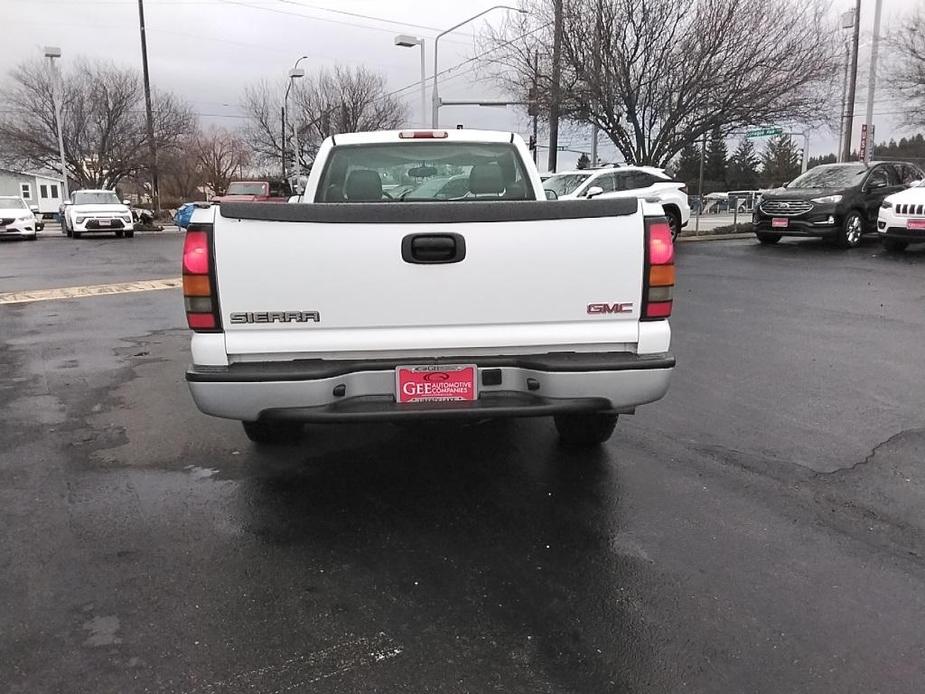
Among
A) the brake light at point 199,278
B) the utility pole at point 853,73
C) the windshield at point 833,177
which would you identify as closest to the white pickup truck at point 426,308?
the brake light at point 199,278

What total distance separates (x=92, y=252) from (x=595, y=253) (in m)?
18.3

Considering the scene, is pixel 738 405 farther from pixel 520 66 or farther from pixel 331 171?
pixel 520 66

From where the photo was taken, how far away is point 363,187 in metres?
4.86

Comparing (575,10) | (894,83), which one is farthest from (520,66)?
(894,83)

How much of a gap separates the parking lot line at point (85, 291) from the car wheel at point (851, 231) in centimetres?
1302

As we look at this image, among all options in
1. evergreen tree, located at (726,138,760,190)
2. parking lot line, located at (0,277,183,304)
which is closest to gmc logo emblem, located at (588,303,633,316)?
parking lot line, located at (0,277,183,304)

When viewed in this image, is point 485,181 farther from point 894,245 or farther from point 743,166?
point 743,166

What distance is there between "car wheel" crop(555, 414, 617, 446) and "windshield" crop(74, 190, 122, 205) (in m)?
25.1

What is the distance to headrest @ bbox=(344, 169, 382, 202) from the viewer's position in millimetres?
4848

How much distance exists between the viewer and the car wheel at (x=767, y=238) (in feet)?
55.4

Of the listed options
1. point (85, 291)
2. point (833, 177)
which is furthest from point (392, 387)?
point (833, 177)

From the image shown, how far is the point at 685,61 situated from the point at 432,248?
17142 mm

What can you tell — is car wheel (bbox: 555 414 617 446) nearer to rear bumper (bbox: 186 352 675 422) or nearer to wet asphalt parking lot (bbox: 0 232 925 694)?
wet asphalt parking lot (bbox: 0 232 925 694)

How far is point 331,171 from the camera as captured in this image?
5129 millimetres
